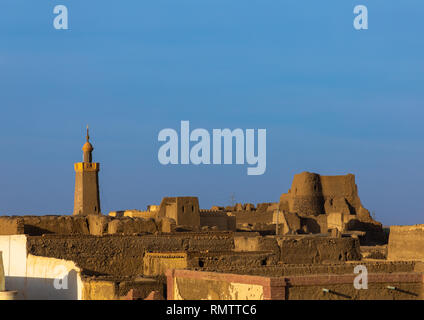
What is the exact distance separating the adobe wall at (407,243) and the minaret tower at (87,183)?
908 inches

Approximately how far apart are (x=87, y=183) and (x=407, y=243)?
24.7 metres

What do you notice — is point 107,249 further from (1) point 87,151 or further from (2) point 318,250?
(1) point 87,151

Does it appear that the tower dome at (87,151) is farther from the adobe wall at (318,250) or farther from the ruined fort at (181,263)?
the adobe wall at (318,250)

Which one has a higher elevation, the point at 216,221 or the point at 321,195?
the point at 321,195

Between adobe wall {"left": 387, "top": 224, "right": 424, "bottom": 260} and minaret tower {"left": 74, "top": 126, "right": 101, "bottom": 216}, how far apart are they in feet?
75.6

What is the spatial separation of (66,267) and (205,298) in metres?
6.75

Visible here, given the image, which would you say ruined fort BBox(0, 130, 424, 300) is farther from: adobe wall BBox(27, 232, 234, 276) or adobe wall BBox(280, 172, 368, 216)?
adobe wall BBox(280, 172, 368, 216)

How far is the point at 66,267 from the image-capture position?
1104 inches

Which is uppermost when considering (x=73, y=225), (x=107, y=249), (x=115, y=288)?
(x=73, y=225)

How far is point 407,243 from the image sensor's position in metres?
38.3

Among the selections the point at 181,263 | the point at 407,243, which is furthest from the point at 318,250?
the point at 407,243
